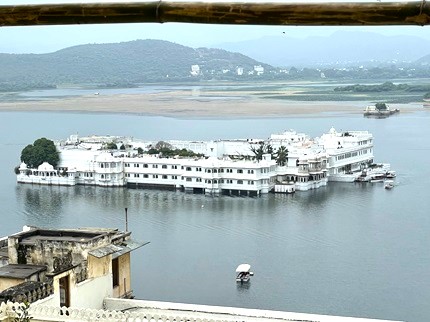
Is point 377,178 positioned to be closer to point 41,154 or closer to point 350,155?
point 350,155

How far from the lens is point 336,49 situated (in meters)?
165

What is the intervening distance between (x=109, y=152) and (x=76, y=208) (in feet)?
13.8

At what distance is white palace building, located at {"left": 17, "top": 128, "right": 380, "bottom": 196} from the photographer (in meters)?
18.9

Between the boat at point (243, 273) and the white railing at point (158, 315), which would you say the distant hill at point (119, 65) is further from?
the white railing at point (158, 315)

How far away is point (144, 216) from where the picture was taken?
1580 cm

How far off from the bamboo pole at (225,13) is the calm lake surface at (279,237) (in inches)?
309

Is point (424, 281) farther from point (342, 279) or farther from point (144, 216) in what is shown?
point (144, 216)

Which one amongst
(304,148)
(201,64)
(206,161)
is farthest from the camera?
(201,64)

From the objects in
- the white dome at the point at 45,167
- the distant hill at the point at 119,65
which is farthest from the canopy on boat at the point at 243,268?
the distant hill at the point at 119,65

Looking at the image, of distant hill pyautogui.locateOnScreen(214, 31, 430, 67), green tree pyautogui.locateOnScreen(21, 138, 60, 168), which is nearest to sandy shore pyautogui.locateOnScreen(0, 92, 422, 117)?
green tree pyautogui.locateOnScreen(21, 138, 60, 168)

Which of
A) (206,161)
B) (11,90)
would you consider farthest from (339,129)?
(11,90)

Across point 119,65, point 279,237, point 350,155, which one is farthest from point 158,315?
point 119,65

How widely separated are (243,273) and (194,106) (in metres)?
32.5

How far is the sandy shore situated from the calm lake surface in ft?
45.0
